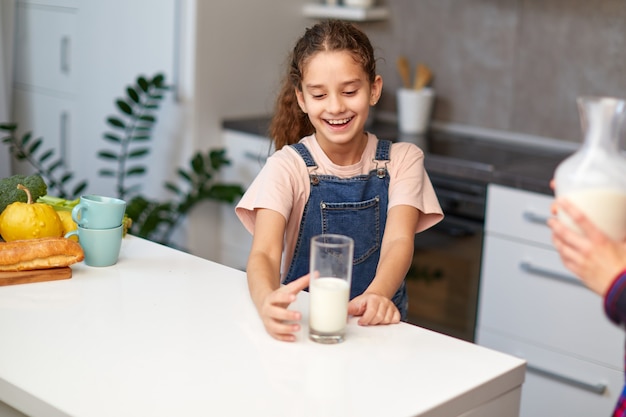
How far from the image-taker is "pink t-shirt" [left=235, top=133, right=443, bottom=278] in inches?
69.2

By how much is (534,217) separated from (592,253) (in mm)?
1562

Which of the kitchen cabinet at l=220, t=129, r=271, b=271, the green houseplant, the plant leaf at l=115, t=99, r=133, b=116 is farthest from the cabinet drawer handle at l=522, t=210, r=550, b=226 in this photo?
the plant leaf at l=115, t=99, r=133, b=116

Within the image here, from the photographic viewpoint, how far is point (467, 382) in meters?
1.26

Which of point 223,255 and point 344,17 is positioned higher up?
point 344,17

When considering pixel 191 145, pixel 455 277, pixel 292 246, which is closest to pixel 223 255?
pixel 191 145

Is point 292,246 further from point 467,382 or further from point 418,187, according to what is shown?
point 467,382

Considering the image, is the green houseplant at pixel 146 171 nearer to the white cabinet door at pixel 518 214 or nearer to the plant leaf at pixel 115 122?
the plant leaf at pixel 115 122

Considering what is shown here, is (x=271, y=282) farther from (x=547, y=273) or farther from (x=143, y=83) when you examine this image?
(x=143, y=83)

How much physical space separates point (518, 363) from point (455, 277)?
161cm

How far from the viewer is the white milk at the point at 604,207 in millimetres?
1083

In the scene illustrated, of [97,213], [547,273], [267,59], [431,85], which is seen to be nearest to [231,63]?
[267,59]

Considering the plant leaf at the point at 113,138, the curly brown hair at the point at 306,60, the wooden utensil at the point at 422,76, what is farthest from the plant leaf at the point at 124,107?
the curly brown hair at the point at 306,60

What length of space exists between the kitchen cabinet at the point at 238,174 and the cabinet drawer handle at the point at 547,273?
102 cm

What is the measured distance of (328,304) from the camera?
A: 4.41 feet
